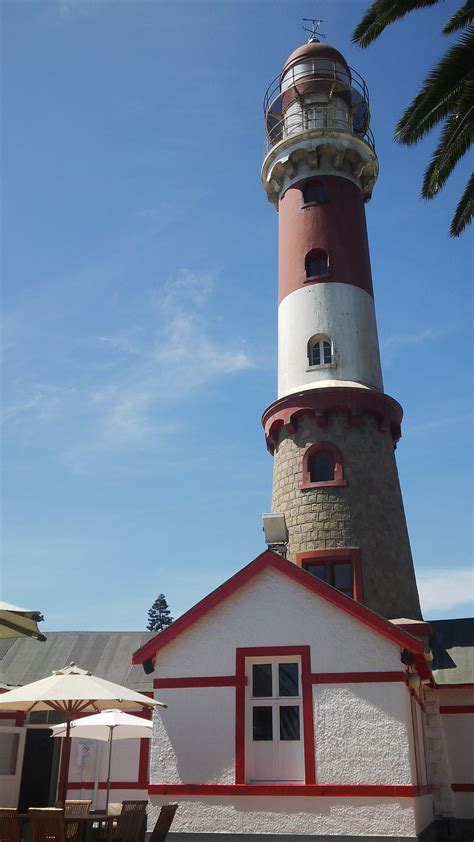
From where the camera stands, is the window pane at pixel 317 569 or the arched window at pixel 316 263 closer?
the window pane at pixel 317 569

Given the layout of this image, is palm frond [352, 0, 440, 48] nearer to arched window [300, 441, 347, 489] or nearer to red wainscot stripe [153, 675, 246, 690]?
arched window [300, 441, 347, 489]

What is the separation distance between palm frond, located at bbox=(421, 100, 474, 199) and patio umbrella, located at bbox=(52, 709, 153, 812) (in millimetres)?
11843

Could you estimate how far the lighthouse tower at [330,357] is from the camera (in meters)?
18.1

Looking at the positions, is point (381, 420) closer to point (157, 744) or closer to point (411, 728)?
point (411, 728)

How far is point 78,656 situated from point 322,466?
954 cm

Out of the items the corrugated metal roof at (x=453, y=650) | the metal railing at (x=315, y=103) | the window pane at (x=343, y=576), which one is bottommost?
the corrugated metal roof at (x=453, y=650)

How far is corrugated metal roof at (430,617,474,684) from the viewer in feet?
55.4

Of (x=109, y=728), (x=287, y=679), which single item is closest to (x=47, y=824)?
(x=287, y=679)

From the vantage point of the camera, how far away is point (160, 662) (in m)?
13.3

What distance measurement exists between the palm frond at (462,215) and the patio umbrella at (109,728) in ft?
37.8

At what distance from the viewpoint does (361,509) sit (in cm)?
1831

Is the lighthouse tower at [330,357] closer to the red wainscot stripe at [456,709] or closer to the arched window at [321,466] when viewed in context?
the arched window at [321,466]

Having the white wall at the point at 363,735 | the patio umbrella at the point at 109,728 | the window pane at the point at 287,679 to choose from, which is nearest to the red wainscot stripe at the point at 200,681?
the window pane at the point at 287,679

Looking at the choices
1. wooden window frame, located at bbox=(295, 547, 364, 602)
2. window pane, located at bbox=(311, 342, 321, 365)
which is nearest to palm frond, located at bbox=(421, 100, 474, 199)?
window pane, located at bbox=(311, 342, 321, 365)
